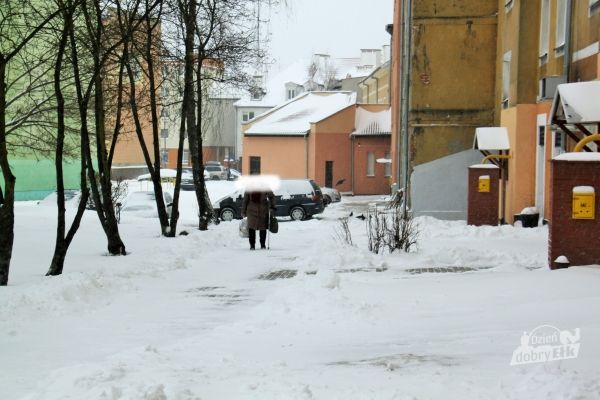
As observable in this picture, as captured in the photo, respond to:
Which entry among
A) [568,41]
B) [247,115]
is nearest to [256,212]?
[568,41]

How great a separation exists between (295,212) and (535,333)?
25847 millimetres

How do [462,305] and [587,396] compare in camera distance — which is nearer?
[587,396]

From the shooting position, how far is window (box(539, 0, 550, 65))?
1898 cm

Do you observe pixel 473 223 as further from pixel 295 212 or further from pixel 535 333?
pixel 535 333

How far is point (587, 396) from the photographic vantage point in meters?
4.29

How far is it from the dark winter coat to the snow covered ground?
111 inches

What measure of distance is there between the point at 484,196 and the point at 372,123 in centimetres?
3133

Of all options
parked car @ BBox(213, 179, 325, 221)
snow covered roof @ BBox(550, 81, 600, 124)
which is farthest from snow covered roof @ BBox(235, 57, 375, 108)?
snow covered roof @ BBox(550, 81, 600, 124)

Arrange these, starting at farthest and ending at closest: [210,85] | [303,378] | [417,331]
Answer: [210,85], [417,331], [303,378]

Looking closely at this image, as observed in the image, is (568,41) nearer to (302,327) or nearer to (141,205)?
(302,327)

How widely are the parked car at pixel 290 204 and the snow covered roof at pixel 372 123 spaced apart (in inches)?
747

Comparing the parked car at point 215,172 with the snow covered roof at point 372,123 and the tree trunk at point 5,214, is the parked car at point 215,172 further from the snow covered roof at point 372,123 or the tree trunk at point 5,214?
the tree trunk at point 5,214

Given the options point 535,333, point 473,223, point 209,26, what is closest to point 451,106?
point 473,223

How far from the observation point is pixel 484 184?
20344mm
